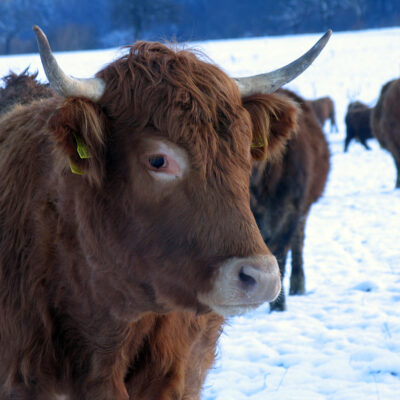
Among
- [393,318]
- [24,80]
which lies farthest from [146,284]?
[393,318]

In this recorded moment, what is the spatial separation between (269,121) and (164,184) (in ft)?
2.50

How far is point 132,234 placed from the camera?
7.66 feet

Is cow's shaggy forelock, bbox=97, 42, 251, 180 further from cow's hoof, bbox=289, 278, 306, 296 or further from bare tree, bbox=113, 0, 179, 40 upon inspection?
bare tree, bbox=113, 0, 179, 40

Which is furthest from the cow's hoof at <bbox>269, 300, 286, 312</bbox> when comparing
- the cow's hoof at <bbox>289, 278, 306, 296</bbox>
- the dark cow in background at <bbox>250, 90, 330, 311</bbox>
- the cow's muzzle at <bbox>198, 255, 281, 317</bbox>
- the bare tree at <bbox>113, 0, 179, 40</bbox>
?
the bare tree at <bbox>113, 0, 179, 40</bbox>

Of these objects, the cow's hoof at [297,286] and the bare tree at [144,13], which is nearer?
the cow's hoof at [297,286]

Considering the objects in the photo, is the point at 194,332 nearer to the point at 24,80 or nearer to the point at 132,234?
the point at 132,234

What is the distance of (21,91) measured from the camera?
425 centimetres

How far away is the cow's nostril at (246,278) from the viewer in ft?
6.69

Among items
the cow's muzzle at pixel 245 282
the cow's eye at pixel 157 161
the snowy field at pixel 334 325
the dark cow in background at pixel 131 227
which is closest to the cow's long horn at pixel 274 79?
the dark cow in background at pixel 131 227

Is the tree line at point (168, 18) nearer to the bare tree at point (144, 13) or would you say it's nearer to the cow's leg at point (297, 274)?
the bare tree at point (144, 13)

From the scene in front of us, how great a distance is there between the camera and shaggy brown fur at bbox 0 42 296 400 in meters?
2.23

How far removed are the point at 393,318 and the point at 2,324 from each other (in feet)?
11.8

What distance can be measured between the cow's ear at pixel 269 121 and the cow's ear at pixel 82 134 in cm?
71

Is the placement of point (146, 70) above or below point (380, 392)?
above
